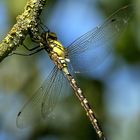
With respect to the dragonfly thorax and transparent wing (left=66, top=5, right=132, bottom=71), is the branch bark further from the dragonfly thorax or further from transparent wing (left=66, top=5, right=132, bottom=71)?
transparent wing (left=66, top=5, right=132, bottom=71)

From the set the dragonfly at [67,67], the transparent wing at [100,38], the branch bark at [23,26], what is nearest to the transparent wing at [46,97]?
the dragonfly at [67,67]

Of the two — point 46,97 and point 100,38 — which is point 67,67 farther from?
point 100,38

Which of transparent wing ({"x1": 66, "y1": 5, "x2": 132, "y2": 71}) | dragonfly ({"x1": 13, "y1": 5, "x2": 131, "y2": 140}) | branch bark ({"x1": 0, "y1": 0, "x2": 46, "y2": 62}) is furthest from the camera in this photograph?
transparent wing ({"x1": 66, "y1": 5, "x2": 132, "y2": 71})

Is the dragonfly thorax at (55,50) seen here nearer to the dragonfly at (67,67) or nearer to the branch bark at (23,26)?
the dragonfly at (67,67)

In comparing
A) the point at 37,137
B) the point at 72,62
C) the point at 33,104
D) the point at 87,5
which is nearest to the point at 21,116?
the point at 33,104

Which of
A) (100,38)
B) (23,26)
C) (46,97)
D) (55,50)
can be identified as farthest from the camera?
(100,38)

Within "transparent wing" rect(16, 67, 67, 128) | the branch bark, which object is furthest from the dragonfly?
the branch bark

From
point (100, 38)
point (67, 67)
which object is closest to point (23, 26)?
point (67, 67)

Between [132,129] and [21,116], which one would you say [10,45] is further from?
[132,129]
